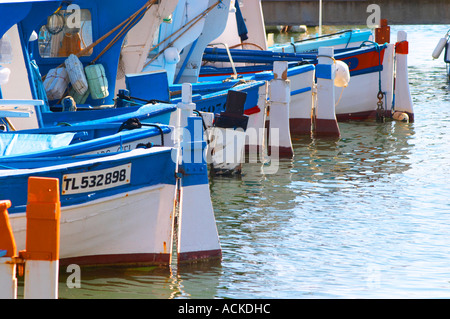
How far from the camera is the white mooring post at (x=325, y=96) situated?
15383mm

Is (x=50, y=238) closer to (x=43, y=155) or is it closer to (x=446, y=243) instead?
(x=43, y=155)

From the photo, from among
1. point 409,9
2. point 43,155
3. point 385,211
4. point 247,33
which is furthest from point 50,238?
point 409,9

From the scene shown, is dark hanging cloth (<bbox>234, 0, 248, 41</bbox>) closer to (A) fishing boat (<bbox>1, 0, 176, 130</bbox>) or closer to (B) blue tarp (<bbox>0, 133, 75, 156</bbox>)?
(A) fishing boat (<bbox>1, 0, 176, 130</bbox>)

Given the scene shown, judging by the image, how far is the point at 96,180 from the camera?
770 cm

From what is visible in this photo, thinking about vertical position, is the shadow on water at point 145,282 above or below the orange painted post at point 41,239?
below

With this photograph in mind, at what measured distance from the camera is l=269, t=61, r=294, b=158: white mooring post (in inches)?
535

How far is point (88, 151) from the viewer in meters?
8.51

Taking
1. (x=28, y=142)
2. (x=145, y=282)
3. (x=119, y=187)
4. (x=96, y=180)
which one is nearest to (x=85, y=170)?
(x=96, y=180)

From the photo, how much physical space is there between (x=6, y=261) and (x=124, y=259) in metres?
2.71

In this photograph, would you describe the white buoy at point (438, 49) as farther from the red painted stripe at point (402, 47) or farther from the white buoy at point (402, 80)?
the red painted stripe at point (402, 47)

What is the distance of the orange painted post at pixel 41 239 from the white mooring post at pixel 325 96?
10.4 m

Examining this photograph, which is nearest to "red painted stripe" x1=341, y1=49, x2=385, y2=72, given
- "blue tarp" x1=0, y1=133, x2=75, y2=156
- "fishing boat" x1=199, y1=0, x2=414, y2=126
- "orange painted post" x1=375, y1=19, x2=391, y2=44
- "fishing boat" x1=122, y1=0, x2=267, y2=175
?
"fishing boat" x1=199, y1=0, x2=414, y2=126

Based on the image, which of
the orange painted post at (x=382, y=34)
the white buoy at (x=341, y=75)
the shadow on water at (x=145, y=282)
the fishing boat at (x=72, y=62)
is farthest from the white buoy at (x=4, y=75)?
the orange painted post at (x=382, y=34)

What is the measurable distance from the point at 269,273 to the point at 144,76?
14.6ft
